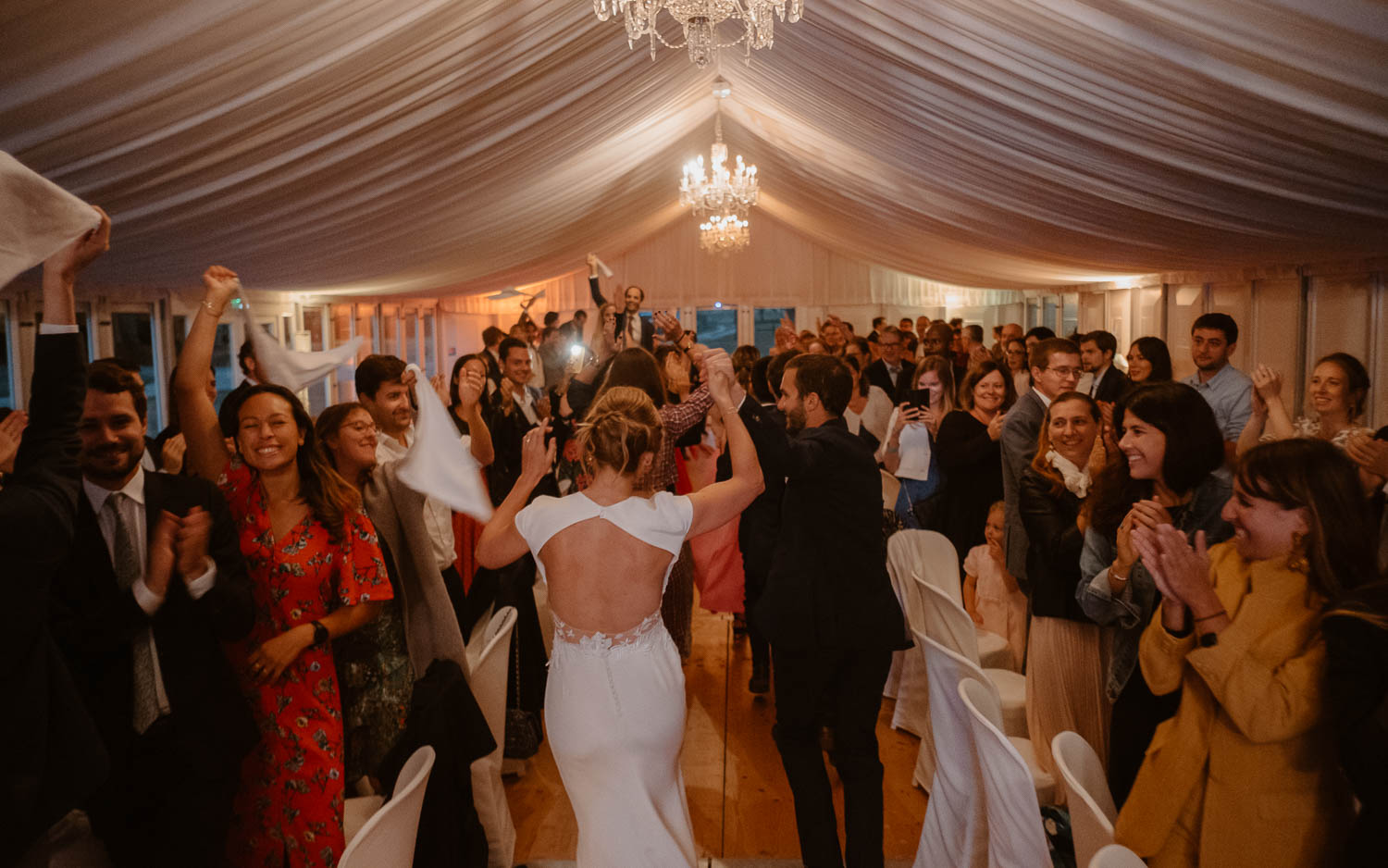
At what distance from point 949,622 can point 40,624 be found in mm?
2260

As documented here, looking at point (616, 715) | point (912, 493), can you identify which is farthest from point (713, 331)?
point (616, 715)

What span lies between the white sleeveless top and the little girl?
188 cm

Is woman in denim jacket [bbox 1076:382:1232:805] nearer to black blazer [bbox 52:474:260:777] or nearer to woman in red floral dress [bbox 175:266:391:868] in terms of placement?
woman in red floral dress [bbox 175:266:391:868]

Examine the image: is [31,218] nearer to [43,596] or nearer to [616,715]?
[43,596]

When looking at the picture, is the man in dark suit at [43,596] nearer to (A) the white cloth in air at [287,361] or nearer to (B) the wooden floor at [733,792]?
(A) the white cloth in air at [287,361]

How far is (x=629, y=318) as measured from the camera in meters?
6.16

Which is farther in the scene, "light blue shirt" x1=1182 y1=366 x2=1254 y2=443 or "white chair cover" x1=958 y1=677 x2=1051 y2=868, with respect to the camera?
"light blue shirt" x1=1182 y1=366 x2=1254 y2=443

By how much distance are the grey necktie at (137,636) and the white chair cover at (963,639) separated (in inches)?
77.2

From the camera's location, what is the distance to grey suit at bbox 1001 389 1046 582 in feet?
10.6

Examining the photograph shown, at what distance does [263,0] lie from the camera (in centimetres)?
268

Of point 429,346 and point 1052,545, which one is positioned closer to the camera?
point 1052,545

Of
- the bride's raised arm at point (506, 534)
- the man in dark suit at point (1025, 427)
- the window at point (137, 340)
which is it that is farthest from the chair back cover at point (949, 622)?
the window at point (137, 340)

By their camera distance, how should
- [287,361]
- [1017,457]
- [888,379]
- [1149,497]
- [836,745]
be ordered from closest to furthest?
1. [1149,497]
2. [287,361]
3. [836,745]
4. [1017,457]
5. [888,379]

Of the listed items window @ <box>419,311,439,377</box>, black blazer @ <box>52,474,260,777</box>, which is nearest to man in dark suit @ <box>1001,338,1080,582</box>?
black blazer @ <box>52,474,260,777</box>
